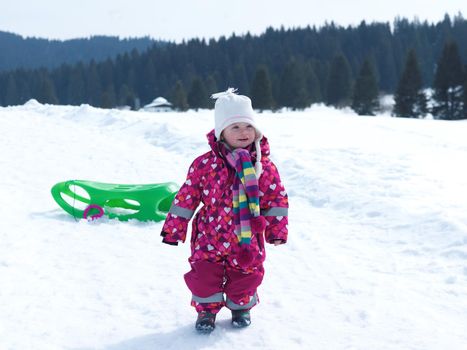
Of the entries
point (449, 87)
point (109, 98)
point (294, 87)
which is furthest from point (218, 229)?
point (109, 98)

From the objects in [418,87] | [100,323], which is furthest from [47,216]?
[418,87]

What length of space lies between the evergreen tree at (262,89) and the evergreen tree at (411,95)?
555 inches

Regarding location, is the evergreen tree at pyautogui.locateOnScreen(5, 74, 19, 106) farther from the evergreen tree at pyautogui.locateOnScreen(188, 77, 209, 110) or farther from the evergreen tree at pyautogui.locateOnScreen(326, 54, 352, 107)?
the evergreen tree at pyautogui.locateOnScreen(326, 54, 352, 107)

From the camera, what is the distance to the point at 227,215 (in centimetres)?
294

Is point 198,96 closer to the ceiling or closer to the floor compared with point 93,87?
closer to the ceiling

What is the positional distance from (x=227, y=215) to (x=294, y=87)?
2116 inches

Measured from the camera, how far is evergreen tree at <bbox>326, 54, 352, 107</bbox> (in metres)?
57.6

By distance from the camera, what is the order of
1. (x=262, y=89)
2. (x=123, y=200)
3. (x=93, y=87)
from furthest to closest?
1. (x=93, y=87)
2. (x=262, y=89)
3. (x=123, y=200)

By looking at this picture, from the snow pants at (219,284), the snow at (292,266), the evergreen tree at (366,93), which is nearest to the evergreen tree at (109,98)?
the evergreen tree at (366,93)

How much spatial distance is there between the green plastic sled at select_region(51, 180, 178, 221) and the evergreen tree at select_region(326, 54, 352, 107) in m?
53.5

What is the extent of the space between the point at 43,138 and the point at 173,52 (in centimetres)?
8367

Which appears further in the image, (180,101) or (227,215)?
(180,101)

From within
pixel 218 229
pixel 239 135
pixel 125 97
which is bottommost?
pixel 125 97

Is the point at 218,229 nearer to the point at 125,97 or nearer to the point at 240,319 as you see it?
the point at 240,319
